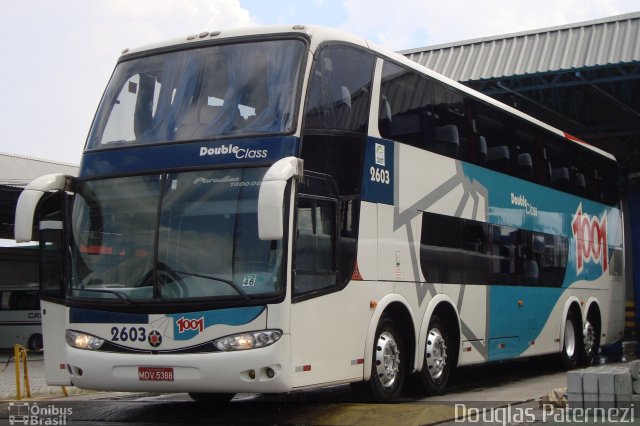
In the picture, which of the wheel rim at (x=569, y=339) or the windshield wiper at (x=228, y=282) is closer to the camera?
the windshield wiper at (x=228, y=282)

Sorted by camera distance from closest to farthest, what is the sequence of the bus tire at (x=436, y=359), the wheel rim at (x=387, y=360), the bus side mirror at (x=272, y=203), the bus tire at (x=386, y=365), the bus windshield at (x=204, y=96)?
1. the bus side mirror at (x=272, y=203)
2. the bus windshield at (x=204, y=96)
3. the bus tire at (x=386, y=365)
4. the wheel rim at (x=387, y=360)
5. the bus tire at (x=436, y=359)

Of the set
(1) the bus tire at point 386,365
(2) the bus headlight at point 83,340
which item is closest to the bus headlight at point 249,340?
(2) the bus headlight at point 83,340

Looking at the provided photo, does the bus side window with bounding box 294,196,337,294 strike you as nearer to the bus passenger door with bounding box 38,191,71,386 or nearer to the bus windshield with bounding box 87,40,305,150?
the bus windshield with bounding box 87,40,305,150

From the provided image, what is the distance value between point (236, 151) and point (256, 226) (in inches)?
33.4

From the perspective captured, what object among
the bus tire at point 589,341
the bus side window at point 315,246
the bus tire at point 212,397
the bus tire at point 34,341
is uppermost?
the bus side window at point 315,246

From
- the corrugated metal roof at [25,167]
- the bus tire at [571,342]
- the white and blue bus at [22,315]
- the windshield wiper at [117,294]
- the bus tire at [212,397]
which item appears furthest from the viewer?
the white and blue bus at [22,315]

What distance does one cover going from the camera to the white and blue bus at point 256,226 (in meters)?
8.95

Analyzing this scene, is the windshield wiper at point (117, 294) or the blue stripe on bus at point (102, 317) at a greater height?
the windshield wiper at point (117, 294)

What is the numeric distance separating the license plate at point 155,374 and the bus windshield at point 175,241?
0.70 m

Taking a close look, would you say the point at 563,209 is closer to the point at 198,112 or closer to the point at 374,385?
the point at 374,385

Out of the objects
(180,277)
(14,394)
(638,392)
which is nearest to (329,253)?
(180,277)

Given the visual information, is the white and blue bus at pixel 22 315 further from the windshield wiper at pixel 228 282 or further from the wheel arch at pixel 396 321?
Result: the windshield wiper at pixel 228 282

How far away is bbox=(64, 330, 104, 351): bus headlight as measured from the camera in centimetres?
953

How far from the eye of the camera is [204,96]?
32.2 ft
